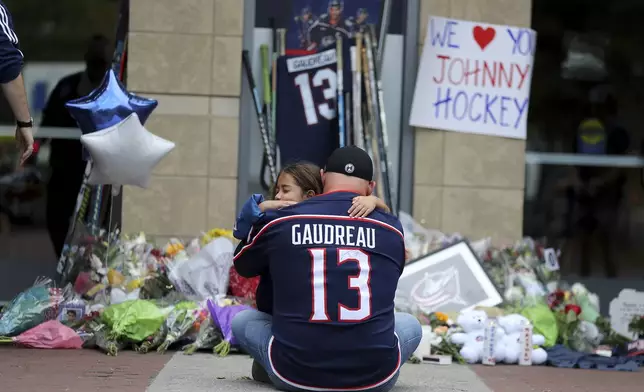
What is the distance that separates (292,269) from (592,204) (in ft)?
15.5

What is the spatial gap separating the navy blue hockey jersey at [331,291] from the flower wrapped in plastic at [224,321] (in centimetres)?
171

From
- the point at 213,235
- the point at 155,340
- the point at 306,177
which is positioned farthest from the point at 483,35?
the point at 306,177

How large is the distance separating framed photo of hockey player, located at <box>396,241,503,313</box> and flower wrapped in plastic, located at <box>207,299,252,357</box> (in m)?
1.18

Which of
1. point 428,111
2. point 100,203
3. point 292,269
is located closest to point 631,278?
point 428,111

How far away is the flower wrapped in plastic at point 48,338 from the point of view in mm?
7105

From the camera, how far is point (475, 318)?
7184 mm

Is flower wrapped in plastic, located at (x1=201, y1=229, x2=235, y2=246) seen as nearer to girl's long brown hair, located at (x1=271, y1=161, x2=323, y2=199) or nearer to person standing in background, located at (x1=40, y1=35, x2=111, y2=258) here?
person standing in background, located at (x1=40, y1=35, x2=111, y2=258)

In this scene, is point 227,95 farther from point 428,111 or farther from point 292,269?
point 292,269

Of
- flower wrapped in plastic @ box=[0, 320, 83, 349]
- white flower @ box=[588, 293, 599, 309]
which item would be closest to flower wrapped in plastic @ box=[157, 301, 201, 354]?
flower wrapped in plastic @ box=[0, 320, 83, 349]

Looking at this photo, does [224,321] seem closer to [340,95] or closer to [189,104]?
[189,104]

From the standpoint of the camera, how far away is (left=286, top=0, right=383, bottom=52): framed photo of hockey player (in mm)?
8875

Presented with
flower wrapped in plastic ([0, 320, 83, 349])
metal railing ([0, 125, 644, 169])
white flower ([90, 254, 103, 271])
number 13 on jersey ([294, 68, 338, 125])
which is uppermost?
number 13 on jersey ([294, 68, 338, 125])

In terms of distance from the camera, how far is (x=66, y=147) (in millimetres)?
9180

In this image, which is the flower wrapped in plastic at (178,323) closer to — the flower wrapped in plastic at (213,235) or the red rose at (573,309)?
the flower wrapped in plastic at (213,235)
